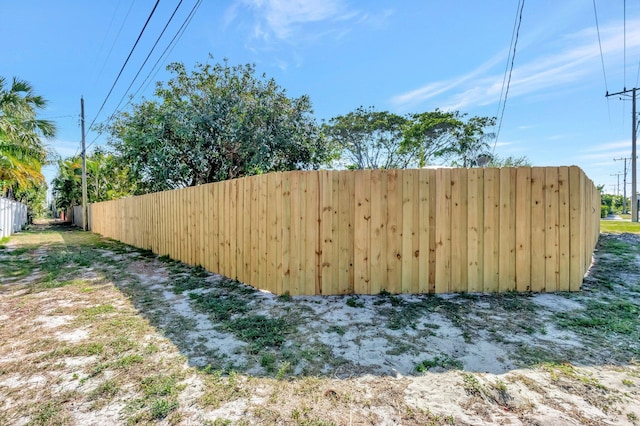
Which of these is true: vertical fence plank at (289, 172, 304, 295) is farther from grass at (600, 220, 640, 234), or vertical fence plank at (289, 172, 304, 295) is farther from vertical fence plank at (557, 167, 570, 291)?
grass at (600, 220, 640, 234)

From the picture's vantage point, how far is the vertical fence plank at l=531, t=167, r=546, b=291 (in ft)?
11.9

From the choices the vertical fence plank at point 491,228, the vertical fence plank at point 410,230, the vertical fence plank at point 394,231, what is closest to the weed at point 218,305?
the vertical fence plank at point 394,231

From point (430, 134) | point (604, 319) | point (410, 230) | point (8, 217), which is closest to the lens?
point (604, 319)

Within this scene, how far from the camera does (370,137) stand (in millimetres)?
18938

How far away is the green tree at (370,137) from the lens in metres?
18.0

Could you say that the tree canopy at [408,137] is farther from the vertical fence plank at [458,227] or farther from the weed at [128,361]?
the weed at [128,361]

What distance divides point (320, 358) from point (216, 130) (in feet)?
28.6

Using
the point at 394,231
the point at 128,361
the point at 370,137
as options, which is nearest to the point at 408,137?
the point at 370,137

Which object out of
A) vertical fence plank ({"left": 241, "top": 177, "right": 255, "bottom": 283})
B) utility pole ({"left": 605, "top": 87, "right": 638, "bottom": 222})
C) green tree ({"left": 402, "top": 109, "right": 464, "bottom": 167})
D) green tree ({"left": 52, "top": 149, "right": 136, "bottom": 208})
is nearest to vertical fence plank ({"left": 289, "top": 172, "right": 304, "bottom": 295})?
vertical fence plank ({"left": 241, "top": 177, "right": 255, "bottom": 283})

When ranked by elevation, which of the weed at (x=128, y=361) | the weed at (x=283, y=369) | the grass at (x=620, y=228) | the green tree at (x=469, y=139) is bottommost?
the weed at (x=283, y=369)

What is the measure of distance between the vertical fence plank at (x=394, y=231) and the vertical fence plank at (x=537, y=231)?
1.62m

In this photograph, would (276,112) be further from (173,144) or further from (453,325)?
(453,325)

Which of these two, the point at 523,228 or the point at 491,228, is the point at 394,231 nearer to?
the point at 491,228

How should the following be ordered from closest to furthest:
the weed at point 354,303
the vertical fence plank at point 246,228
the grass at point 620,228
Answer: the weed at point 354,303 < the vertical fence plank at point 246,228 < the grass at point 620,228
